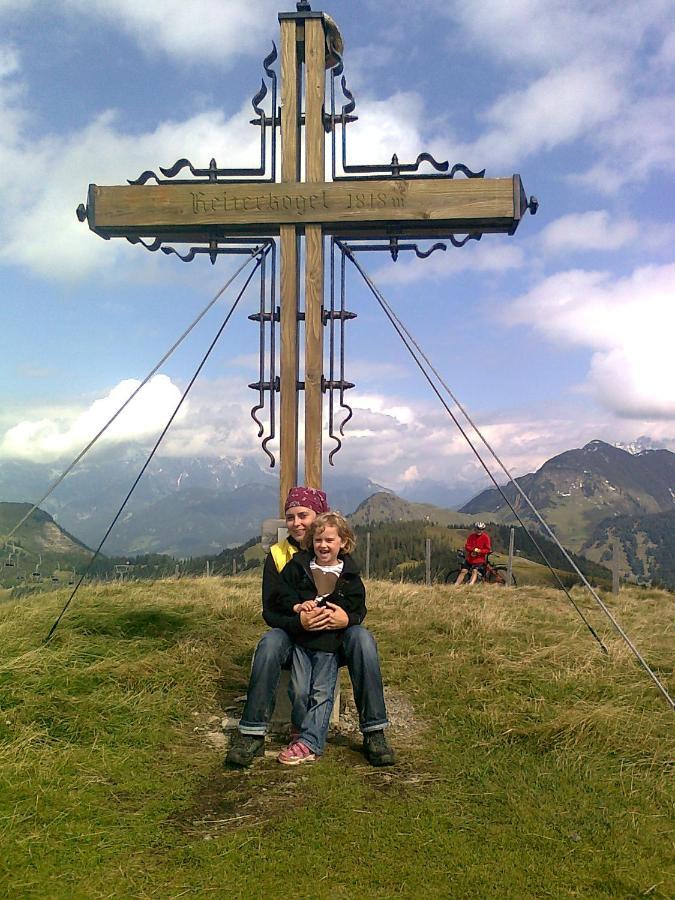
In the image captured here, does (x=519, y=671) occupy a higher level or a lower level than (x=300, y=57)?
lower

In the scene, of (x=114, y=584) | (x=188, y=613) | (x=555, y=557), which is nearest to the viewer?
(x=188, y=613)

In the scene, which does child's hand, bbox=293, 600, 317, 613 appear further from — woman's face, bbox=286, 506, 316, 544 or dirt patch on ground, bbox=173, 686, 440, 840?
dirt patch on ground, bbox=173, 686, 440, 840

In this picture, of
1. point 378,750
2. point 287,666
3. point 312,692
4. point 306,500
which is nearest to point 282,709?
point 287,666

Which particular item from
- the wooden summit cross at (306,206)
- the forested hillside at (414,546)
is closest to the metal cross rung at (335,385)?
the wooden summit cross at (306,206)

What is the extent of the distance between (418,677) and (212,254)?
Result: 377 cm

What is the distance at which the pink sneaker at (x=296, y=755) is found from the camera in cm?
375

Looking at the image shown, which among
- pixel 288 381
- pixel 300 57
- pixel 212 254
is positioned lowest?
pixel 288 381

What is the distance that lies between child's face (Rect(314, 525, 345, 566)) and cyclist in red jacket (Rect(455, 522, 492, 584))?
983cm

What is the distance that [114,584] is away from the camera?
9547 millimetres

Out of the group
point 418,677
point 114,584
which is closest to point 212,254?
point 418,677

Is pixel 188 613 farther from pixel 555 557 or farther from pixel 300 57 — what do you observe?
pixel 555 557

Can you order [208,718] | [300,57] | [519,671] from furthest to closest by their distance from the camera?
1. [300,57]
2. [519,671]
3. [208,718]

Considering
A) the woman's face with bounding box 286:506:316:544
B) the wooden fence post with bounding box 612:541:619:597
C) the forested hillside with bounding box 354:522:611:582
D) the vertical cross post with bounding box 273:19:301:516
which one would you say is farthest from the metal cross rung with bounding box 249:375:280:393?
the forested hillside with bounding box 354:522:611:582

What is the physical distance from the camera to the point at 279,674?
4055 mm
